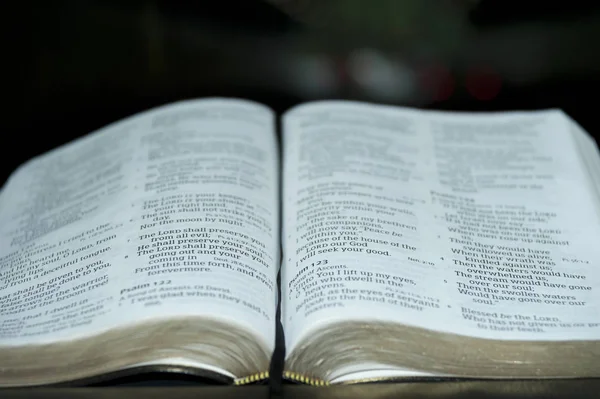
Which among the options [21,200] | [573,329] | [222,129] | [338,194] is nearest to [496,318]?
[573,329]

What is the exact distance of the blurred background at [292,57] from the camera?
0.75 m

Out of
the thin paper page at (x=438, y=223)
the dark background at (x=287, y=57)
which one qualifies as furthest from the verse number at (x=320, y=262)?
the dark background at (x=287, y=57)

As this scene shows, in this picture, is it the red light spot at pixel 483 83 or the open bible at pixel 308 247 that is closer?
the open bible at pixel 308 247

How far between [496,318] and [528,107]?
13.7 inches

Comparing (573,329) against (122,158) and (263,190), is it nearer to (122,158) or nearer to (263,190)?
(263,190)

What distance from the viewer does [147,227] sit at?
0.53m

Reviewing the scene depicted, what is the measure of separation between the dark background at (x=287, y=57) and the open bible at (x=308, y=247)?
0.27 feet

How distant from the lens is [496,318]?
480 mm

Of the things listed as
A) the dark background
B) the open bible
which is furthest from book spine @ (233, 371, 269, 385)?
the dark background

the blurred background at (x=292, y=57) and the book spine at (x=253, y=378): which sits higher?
the blurred background at (x=292, y=57)

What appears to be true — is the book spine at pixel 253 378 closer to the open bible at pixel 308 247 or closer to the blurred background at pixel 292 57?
the open bible at pixel 308 247

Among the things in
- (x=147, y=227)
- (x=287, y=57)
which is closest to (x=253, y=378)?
(x=147, y=227)

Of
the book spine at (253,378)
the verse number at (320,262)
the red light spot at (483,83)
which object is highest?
the red light spot at (483,83)

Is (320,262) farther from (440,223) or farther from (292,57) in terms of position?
(292,57)
